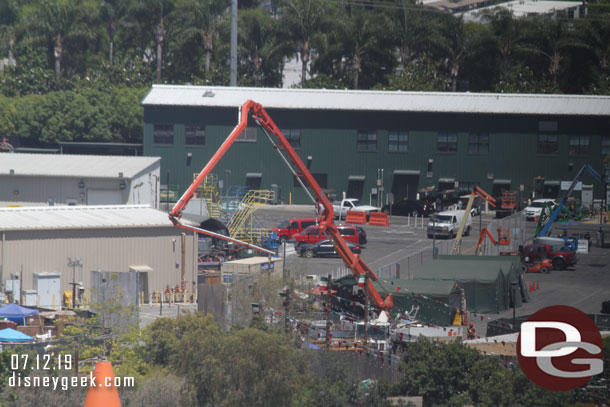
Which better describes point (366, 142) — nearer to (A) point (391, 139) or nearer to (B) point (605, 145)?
(A) point (391, 139)

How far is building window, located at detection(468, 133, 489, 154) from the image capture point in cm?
7869

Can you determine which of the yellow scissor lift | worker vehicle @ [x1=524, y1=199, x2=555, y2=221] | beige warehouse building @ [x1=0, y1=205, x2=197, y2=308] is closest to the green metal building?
worker vehicle @ [x1=524, y1=199, x2=555, y2=221]

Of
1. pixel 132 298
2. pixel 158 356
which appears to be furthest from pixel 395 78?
A: pixel 158 356

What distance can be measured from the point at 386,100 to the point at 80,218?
4104cm

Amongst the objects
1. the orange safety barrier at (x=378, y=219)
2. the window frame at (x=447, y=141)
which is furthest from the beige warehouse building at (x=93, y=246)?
the window frame at (x=447, y=141)

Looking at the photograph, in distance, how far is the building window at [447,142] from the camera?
78.9 metres

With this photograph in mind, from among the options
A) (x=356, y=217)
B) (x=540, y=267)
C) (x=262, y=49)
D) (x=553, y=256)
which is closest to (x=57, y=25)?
(x=262, y=49)

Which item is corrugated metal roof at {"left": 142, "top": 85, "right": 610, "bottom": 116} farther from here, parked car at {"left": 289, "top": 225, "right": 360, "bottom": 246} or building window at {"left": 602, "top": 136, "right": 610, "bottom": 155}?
A: parked car at {"left": 289, "top": 225, "right": 360, "bottom": 246}

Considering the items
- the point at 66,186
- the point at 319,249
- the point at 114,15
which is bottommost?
the point at 319,249

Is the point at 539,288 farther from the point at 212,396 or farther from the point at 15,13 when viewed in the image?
the point at 15,13

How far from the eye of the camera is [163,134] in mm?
81625

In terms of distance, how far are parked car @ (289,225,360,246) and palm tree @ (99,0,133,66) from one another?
192 ft

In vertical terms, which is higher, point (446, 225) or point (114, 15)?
point (114, 15)

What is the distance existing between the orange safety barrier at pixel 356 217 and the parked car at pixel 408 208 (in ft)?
14.6
